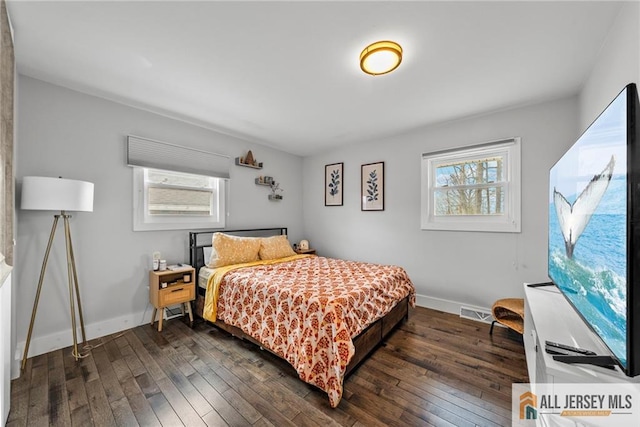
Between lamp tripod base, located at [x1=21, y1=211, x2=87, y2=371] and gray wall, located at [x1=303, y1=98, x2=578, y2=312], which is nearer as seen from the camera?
lamp tripod base, located at [x1=21, y1=211, x2=87, y2=371]

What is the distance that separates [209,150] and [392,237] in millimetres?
2939

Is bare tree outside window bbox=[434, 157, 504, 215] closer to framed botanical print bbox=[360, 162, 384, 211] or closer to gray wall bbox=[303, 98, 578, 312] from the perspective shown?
gray wall bbox=[303, 98, 578, 312]

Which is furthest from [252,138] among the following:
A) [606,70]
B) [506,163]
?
[606,70]

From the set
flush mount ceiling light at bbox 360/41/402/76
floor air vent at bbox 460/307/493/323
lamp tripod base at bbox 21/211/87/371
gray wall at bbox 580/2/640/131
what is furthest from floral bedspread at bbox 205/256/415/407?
gray wall at bbox 580/2/640/131

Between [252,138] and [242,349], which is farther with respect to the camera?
[252,138]

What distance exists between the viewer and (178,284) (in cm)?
277

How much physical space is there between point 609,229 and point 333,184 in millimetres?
3590

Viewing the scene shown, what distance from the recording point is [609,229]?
937mm

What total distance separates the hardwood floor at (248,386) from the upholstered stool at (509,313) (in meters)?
0.20

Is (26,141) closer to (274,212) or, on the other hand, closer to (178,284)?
(178,284)

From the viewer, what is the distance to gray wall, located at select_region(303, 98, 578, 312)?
2.65m

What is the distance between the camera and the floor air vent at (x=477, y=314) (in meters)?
2.89

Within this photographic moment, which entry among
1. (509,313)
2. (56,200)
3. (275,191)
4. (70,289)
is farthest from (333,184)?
(70,289)

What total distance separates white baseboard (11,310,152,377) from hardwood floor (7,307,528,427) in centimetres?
9
